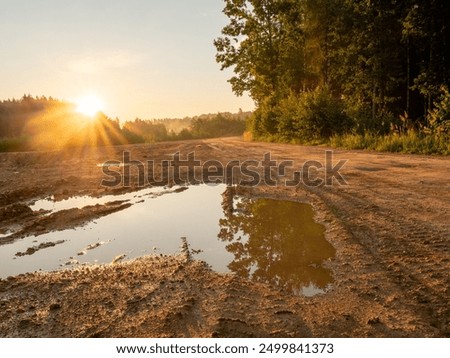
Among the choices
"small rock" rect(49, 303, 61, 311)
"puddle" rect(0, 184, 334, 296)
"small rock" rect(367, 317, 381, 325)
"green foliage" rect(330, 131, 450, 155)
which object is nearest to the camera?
"small rock" rect(367, 317, 381, 325)

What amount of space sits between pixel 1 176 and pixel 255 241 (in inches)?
321

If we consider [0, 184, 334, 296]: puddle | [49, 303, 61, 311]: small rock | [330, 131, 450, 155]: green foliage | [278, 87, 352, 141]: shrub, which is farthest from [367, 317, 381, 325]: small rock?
[278, 87, 352, 141]: shrub

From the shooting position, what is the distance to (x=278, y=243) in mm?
3605

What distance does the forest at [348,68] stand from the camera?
1470cm

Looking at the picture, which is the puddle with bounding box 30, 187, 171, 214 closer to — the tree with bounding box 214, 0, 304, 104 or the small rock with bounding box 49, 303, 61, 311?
the small rock with bounding box 49, 303, 61, 311

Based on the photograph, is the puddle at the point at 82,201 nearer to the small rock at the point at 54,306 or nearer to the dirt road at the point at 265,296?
the dirt road at the point at 265,296

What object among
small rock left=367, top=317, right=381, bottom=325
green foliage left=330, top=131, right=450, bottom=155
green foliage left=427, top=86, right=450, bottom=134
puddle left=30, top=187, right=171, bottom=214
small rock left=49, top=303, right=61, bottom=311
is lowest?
small rock left=49, top=303, right=61, bottom=311

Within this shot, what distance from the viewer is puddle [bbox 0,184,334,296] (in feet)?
9.78

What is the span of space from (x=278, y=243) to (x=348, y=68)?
77.6 ft

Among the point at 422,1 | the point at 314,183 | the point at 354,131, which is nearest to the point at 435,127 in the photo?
the point at 354,131

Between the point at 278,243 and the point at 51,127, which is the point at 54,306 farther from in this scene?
the point at 51,127

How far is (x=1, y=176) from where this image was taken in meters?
8.93

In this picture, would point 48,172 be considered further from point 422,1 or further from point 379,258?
point 422,1

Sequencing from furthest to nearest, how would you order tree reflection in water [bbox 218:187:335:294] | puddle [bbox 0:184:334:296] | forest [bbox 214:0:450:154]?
forest [bbox 214:0:450:154] → puddle [bbox 0:184:334:296] → tree reflection in water [bbox 218:187:335:294]
